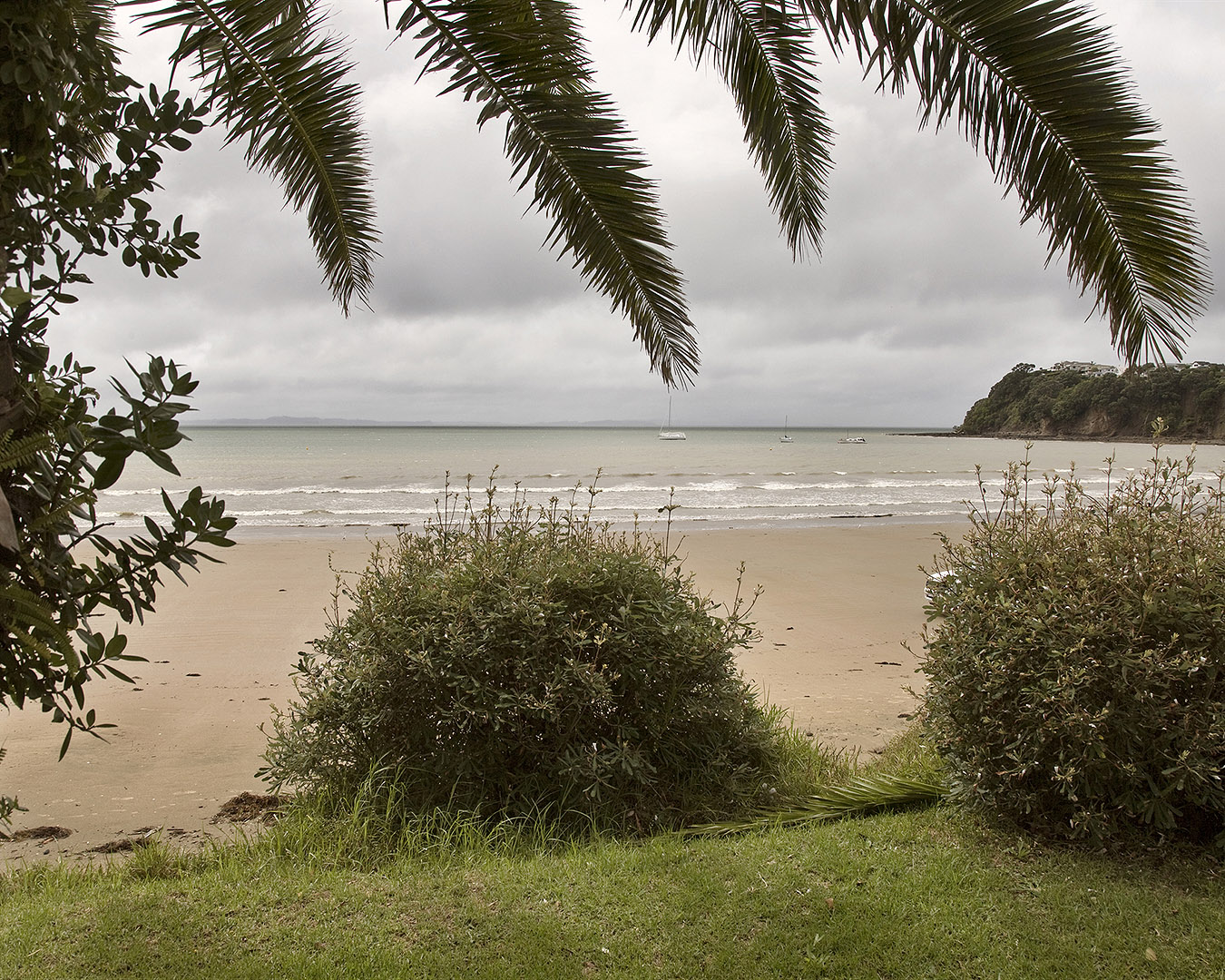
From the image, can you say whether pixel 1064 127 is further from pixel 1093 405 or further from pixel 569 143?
pixel 1093 405

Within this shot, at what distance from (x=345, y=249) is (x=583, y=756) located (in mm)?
3665

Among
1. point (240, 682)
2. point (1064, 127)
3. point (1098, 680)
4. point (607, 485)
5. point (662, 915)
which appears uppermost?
point (1064, 127)

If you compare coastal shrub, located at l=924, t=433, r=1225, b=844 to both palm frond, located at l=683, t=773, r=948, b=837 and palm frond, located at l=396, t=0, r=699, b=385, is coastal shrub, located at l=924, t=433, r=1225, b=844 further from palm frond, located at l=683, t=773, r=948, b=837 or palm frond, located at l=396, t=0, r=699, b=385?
palm frond, located at l=396, t=0, r=699, b=385

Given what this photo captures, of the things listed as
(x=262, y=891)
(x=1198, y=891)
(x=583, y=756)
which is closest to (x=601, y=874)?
(x=583, y=756)

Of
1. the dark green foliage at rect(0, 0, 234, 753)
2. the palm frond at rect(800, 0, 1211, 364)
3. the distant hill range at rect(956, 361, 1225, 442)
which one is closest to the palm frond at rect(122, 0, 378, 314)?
the dark green foliage at rect(0, 0, 234, 753)

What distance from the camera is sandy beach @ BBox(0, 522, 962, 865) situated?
194 inches

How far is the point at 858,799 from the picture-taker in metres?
3.98

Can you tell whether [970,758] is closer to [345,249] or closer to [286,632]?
[345,249]

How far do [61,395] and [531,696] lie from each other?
2.39 metres

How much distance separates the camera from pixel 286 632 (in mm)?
9633

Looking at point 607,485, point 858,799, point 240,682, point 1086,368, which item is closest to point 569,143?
point 858,799

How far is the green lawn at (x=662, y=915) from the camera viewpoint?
2.68 meters

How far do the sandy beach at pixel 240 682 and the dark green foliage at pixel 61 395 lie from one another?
10.8 feet

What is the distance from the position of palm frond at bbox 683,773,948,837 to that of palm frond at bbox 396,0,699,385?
2235 mm
